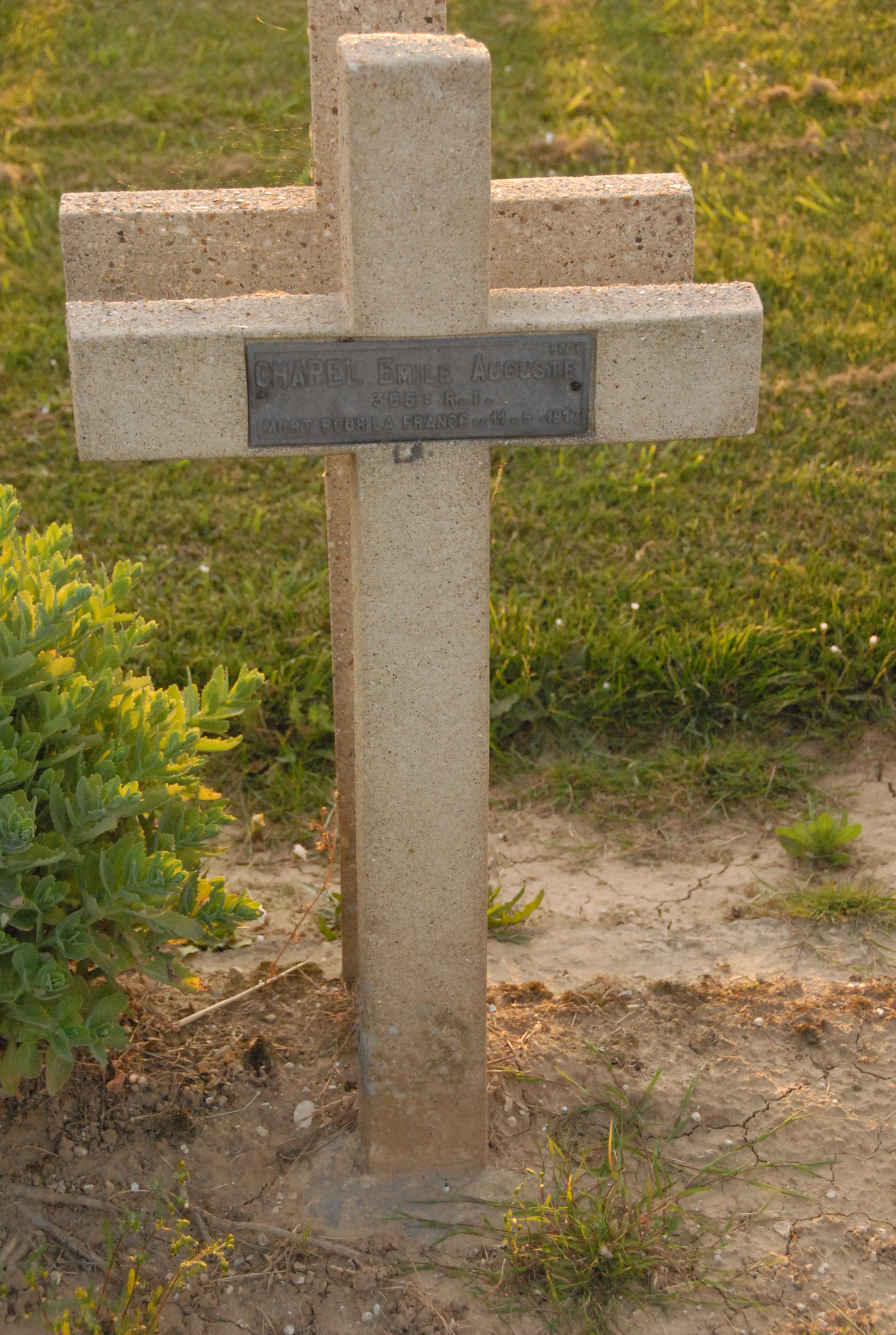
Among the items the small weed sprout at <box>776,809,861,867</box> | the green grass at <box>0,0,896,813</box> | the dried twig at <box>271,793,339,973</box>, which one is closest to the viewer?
the dried twig at <box>271,793,339,973</box>

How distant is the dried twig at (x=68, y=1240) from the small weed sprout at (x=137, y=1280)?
1.0 inches

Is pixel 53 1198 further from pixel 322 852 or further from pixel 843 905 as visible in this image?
pixel 843 905

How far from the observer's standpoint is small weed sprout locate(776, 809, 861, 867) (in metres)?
3.59

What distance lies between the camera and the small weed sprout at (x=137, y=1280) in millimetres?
2152

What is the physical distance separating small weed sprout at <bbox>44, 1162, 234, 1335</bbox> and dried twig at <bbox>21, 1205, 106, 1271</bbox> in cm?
3

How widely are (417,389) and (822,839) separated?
1.99 m

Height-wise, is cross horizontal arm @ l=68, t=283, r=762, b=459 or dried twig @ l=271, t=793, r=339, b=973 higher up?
cross horizontal arm @ l=68, t=283, r=762, b=459

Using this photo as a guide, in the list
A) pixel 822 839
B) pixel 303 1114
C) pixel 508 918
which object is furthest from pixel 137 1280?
pixel 822 839

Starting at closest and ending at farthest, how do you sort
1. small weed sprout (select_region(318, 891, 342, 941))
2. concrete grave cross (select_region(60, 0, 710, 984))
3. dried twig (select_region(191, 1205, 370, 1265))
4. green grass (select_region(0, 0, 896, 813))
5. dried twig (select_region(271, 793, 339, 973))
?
concrete grave cross (select_region(60, 0, 710, 984)), dried twig (select_region(191, 1205, 370, 1265)), dried twig (select_region(271, 793, 339, 973)), small weed sprout (select_region(318, 891, 342, 941)), green grass (select_region(0, 0, 896, 813))

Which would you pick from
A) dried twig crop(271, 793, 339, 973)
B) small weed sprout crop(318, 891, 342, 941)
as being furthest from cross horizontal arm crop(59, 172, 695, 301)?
small weed sprout crop(318, 891, 342, 941)

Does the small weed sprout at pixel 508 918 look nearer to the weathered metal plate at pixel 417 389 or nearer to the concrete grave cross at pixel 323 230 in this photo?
the concrete grave cross at pixel 323 230

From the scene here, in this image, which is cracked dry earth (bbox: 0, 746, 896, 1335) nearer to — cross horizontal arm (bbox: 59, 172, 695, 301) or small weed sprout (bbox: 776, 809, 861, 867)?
small weed sprout (bbox: 776, 809, 861, 867)

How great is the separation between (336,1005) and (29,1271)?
0.99 m

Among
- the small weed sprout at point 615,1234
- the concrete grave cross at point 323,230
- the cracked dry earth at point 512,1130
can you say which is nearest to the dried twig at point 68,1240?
the cracked dry earth at point 512,1130
